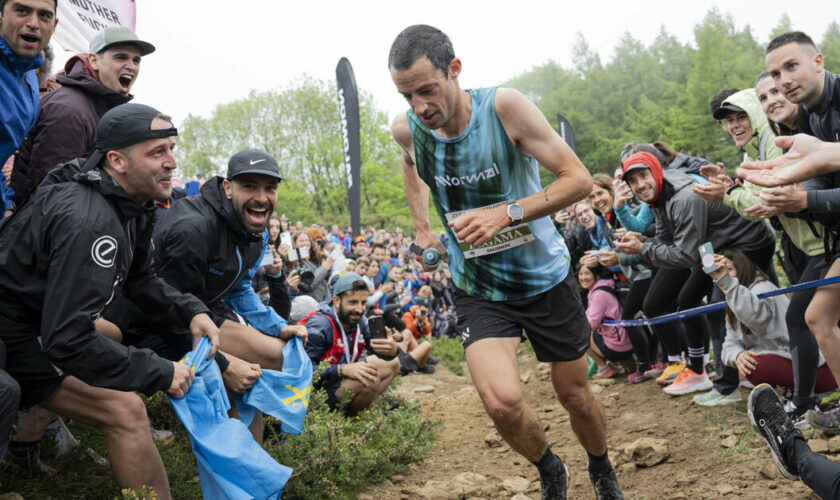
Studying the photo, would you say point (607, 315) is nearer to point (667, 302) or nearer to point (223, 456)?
point (667, 302)

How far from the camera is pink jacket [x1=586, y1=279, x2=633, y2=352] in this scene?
7410mm

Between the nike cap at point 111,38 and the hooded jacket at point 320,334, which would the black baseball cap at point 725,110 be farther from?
the nike cap at point 111,38

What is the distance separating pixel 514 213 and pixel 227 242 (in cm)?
181

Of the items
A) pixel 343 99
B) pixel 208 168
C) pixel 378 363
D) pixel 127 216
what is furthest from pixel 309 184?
pixel 127 216

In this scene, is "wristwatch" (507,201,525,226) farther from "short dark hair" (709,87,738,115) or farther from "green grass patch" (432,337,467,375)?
"green grass patch" (432,337,467,375)

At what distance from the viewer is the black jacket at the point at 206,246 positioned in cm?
375

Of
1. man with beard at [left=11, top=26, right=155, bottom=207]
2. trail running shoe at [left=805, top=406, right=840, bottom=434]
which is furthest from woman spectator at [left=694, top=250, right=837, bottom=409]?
man with beard at [left=11, top=26, right=155, bottom=207]

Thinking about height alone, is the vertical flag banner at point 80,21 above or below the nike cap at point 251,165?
above

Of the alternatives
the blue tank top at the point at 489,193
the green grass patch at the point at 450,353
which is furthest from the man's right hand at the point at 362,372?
the green grass patch at the point at 450,353

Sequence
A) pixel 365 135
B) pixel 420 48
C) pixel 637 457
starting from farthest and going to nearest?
1. pixel 365 135
2. pixel 637 457
3. pixel 420 48

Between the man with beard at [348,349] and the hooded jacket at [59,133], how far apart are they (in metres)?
2.53

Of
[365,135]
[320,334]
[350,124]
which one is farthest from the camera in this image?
[365,135]

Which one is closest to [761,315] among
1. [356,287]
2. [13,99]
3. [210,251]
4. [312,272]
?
[356,287]

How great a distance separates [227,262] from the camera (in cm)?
395
